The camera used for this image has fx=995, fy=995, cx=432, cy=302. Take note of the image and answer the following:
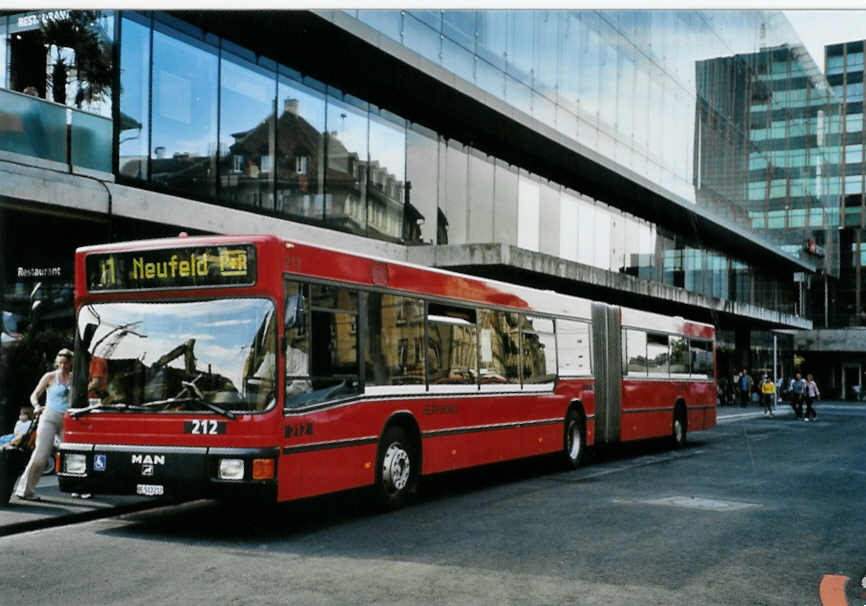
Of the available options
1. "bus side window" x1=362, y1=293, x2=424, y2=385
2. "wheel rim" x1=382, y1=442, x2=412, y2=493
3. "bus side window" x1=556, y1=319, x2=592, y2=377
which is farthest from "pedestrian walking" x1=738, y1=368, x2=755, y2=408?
Result: "wheel rim" x1=382, y1=442, x2=412, y2=493

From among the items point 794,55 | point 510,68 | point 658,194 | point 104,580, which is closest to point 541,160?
point 510,68

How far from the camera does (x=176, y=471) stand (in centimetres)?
911

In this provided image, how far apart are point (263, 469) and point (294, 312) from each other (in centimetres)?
153

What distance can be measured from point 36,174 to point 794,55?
5666 centimetres

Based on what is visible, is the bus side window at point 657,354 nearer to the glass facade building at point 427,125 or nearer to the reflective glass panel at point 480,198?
the glass facade building at point 427,125

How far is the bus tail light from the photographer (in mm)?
8969

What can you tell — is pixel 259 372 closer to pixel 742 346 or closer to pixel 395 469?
pixel 395 469

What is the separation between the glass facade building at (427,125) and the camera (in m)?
16.2

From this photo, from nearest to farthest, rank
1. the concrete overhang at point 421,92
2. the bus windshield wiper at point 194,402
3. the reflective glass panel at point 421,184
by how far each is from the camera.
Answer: the bus windshield wiper at point 194,402 → the concrete overhang at point 421,92 → the reflective glass panel at point 421,184

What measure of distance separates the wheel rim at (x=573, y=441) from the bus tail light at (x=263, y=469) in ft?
27.5

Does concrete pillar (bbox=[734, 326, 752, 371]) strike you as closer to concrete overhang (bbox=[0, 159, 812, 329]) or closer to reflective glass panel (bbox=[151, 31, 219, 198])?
concrete overhang (bbox=[0, 159, 812, 329])

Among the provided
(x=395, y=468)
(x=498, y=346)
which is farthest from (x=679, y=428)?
(x=395, y=468)

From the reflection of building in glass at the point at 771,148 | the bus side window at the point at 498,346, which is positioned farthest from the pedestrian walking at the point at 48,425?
the reflection of building in glass at the point at 771,148

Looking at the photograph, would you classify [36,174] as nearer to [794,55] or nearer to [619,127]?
[619,127]
